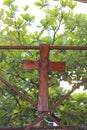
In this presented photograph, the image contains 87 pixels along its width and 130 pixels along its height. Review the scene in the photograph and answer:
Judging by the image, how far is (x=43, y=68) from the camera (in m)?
1.54

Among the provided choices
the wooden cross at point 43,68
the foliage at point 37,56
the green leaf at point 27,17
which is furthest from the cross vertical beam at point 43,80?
the green leaf at point 27,17

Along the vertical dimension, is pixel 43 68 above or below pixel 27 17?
below

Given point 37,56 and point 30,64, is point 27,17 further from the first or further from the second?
point 30,64

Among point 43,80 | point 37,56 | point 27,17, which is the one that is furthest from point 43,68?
point 27,17

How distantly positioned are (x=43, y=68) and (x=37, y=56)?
0.89 m

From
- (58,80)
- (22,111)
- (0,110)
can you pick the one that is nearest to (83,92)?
(58,80)

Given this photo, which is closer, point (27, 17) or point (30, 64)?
point (30, 64)

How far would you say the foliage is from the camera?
2.39 m

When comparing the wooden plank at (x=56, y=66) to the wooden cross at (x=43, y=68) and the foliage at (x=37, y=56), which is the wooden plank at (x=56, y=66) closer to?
the wooden cross at (x=43, y=68)

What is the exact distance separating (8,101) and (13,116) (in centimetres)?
13

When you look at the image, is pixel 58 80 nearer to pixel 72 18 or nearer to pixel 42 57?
pixel 72 18

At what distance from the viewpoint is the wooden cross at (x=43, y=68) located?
1501 millimetres

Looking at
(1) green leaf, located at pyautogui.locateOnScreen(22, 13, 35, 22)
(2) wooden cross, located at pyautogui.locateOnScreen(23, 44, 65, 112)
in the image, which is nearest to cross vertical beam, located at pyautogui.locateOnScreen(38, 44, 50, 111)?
(2) wooden cross, located at pyautogui.locateOnScreen(23, 44, 65, 112)

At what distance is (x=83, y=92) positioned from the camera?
8.13 feet
